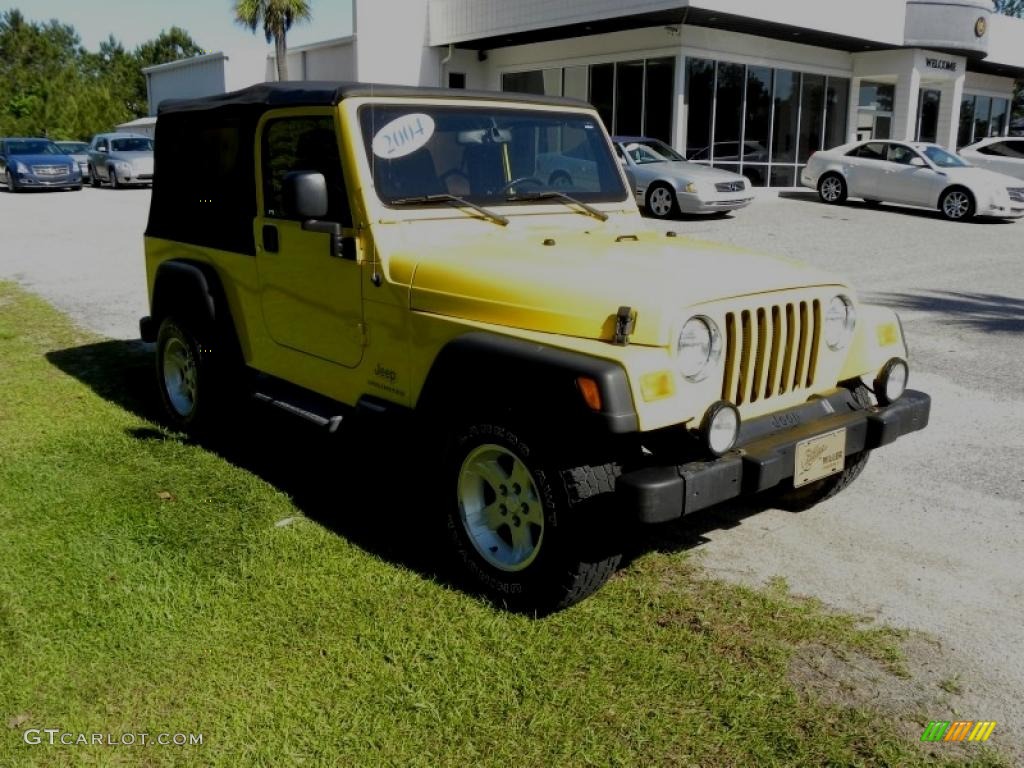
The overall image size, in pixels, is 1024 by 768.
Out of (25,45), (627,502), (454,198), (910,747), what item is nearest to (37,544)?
(454,198)

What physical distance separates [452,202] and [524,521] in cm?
159

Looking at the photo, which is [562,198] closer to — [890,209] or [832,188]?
[890,209]

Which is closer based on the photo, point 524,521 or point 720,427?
point 720,427

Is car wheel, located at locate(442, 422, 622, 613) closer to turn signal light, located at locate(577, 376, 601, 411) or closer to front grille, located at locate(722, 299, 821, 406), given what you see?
turn signal light, located at locate(577, 376, 601, 411)

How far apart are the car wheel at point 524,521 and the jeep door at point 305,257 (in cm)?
97

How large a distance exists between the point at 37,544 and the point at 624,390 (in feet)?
9.41

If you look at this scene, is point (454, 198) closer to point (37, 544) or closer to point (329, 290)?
point (329, 290)

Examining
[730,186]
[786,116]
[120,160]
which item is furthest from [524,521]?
[120,160]

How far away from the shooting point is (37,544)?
430 centimetres

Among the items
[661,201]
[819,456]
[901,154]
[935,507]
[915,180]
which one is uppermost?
[901,154]

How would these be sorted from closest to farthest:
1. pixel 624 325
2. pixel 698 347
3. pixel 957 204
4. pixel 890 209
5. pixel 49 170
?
pixel 624 325 < pixel 698 347 < pixel 957 204 < pixel 890 209 < pixel 49 170

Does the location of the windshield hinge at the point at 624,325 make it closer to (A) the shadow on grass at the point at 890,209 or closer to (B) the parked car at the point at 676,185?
(B) the parked car at the point at 676,185

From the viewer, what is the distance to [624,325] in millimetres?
3311

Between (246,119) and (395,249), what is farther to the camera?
(246,119)
